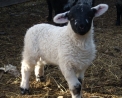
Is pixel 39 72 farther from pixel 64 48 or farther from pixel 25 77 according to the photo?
pixel 64 48

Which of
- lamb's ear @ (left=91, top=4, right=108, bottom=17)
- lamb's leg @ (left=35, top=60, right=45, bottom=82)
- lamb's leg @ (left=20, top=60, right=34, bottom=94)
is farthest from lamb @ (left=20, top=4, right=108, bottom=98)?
lamb's leg @ (left=35, top=60, right=45, bottom=82)

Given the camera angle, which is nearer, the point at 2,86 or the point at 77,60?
the point at 77,60

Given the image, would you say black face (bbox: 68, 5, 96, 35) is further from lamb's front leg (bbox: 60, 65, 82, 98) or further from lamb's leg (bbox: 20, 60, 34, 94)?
lamb's leg (bbox: 20, 60, 34, 94)

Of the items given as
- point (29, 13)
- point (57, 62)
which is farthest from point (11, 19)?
point (57, 62)

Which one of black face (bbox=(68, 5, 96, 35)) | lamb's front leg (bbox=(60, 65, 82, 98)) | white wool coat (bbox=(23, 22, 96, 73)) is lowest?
lamb's front leg (bbox=(60, 65, 82, 98))

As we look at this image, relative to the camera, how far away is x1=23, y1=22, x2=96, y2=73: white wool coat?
129 inches

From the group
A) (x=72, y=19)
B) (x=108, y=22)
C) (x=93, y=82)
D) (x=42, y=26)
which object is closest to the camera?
(x=72, y=19)

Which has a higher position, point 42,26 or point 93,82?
point 42,26

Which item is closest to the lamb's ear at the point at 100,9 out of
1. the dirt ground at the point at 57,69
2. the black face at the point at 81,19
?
the black face at the point at 81,19

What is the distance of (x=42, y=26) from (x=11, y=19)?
13.7 ft

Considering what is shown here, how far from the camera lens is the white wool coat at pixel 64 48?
10.7 feet

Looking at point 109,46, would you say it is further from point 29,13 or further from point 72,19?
point 29,13

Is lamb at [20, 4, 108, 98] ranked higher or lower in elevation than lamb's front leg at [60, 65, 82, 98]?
higher

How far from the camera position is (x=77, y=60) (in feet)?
10.7
